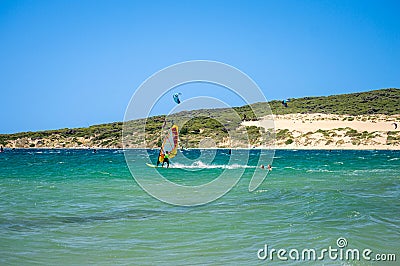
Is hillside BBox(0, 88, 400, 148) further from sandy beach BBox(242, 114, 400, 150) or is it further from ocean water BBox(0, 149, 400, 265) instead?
ocean water BBox(0, 149, 400, 265)

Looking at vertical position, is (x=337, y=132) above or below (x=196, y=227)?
above

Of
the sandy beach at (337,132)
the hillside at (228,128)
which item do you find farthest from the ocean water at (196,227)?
the sandy beach at (337,132)

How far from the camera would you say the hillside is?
93.9m

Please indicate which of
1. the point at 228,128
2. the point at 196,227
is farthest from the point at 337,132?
the point at 196,227

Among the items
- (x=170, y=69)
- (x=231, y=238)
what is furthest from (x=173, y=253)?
(x=170, y=69)

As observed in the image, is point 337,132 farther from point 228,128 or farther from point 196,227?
point 196,227

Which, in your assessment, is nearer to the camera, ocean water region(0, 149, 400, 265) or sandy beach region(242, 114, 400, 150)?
ocean water region(0, 149, 400, 265)

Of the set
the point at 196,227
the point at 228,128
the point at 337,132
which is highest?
the point at 228,128

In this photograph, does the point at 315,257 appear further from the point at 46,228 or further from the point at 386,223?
the point at 46,228

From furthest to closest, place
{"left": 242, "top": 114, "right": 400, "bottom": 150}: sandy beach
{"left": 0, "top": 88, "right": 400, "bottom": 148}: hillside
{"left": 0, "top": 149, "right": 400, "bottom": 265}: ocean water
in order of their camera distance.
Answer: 1. {"left": 0, "top": 88, "right": 400, "bottom": 148}: hillside
2. {"left": 242, "top": 114, "right": 400, "bottom": 150}: sandy beach
3. {"left": 0, "top": 149, "right": 400, "bottom": 265}: ocean water

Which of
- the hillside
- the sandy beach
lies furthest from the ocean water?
the sandy beach

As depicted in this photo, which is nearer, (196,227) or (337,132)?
(196,227)

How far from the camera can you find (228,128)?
107000 millimetres

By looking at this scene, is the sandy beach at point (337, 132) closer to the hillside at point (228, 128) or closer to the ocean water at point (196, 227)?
the hillside at point (228, 128)
